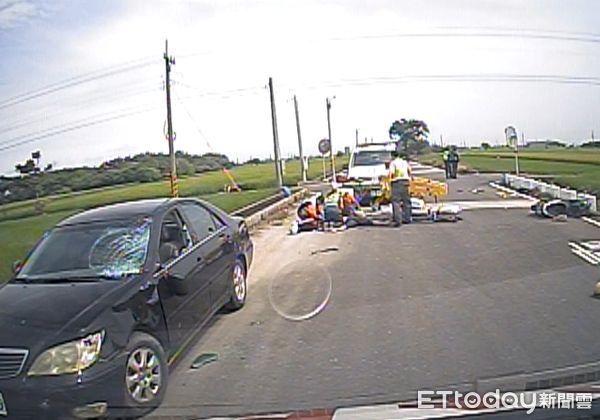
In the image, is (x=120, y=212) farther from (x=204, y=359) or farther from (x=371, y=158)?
(x=371, y=158)

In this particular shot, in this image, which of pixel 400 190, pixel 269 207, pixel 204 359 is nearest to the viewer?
pixel 204 359

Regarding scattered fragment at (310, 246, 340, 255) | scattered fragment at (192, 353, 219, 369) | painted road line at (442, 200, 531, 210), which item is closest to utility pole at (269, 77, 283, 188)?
painted road line at (442, 200, 531, 210)

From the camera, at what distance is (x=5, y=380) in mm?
5449

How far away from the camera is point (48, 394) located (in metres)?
5.40

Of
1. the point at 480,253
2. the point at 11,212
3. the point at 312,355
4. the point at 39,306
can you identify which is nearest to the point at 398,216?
the point at 480,253

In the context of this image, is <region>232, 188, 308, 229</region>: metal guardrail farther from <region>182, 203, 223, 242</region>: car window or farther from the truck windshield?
<region>182, 203, 223, 242</region>: car window

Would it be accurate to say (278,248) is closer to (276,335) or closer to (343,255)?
(343,255)

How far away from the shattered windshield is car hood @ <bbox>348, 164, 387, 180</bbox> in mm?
17194

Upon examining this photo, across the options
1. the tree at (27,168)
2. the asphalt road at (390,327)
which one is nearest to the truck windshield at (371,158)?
the asphalt road at (390,327)

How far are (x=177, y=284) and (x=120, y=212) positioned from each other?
1.36 metres

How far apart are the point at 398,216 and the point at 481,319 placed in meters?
9.45

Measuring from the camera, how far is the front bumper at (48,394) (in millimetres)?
5387

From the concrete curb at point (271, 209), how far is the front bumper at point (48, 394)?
10.6 meters

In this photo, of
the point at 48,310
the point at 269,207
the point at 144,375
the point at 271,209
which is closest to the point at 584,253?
the point at 144,375
